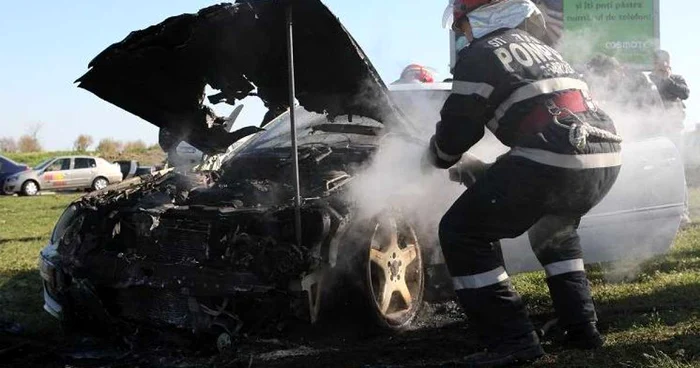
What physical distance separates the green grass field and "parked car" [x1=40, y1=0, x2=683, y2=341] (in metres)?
0.34

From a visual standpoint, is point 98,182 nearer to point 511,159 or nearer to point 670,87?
point 670,87

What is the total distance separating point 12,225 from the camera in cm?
1144

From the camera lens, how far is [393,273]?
13.4ft

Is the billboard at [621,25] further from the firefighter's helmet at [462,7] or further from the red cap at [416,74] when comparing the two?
the firefighter's helmet at [462,7]

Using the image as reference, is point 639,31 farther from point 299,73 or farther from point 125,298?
point 125,298

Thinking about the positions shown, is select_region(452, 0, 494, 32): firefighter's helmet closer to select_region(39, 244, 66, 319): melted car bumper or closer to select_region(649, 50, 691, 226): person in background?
select_region(39, 244, 66, 319): melted car bumper

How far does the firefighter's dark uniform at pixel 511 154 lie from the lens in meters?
3.19

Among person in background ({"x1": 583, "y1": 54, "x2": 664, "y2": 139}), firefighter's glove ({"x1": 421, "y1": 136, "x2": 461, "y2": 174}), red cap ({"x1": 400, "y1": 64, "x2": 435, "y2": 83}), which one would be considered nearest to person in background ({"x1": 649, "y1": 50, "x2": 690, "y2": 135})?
person in background ({"x1": 583, "y1": 54, "x2": 664, "y2": 139})

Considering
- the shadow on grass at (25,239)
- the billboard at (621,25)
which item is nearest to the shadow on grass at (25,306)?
the shadow on grass at (25,239)

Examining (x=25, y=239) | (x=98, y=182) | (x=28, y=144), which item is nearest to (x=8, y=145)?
(x=28, y=144)

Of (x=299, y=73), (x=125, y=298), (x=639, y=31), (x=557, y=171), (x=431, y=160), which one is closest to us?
(x=557, y=171)

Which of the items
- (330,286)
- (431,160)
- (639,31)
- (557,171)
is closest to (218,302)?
(330,286)

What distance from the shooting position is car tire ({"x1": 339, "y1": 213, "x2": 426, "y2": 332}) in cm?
377

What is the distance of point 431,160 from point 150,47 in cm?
171
